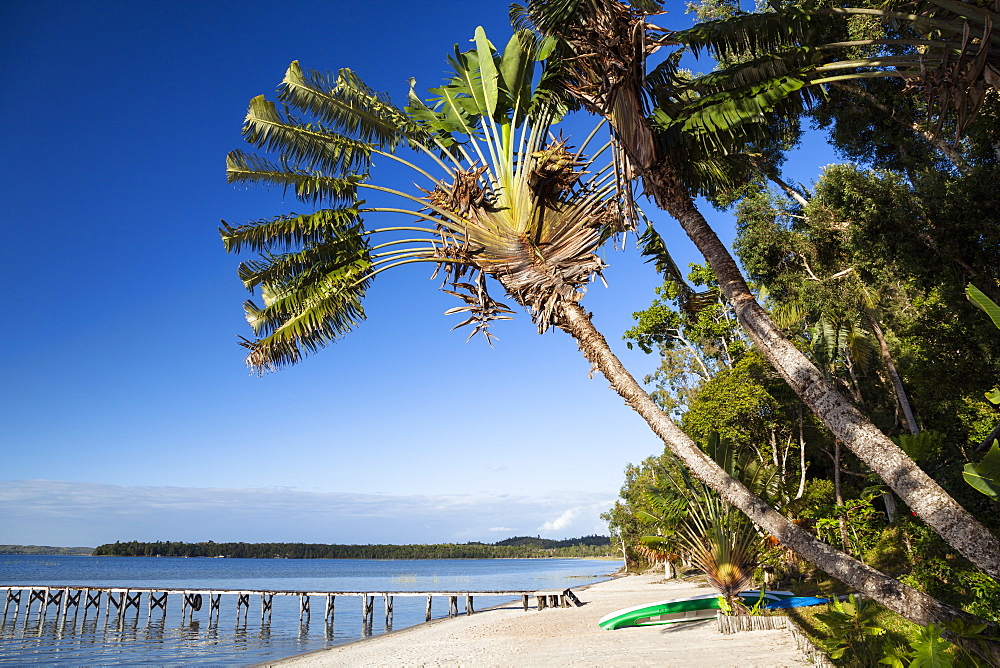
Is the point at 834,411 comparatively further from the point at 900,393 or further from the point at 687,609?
the point at 900,393

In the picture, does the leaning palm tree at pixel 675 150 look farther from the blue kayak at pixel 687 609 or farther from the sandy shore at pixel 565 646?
the blue kayak at pixel 687 609

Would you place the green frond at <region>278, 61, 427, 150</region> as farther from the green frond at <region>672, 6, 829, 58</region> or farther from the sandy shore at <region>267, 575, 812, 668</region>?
the sandy shore at <region>267, 575, 812, 668</region>

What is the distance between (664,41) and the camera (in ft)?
21.2

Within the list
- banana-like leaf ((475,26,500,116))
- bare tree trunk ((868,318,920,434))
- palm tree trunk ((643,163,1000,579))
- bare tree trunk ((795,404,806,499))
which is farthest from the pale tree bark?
bare tree trunk ((795,404,806,499))

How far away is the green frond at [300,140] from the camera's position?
27.8 ft

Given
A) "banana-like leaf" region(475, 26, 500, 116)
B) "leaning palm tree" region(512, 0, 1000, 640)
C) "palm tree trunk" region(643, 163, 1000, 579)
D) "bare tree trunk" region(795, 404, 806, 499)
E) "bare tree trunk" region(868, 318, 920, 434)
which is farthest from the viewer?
"bare tree trunk" region(795, 404, 806, 499)

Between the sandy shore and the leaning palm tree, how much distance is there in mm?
3591

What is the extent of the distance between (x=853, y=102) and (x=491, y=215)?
8.30 m

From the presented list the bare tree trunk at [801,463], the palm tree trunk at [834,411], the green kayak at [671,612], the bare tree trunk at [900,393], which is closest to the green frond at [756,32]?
the palm tree trunk at [834,411]

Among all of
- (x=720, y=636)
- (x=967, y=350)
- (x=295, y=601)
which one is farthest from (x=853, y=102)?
(x=295, y=601)

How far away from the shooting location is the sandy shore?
31.1 feet

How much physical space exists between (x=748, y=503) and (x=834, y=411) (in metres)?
1.20

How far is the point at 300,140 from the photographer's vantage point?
8594 mm

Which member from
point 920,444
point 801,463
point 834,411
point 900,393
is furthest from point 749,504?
point 801,463
